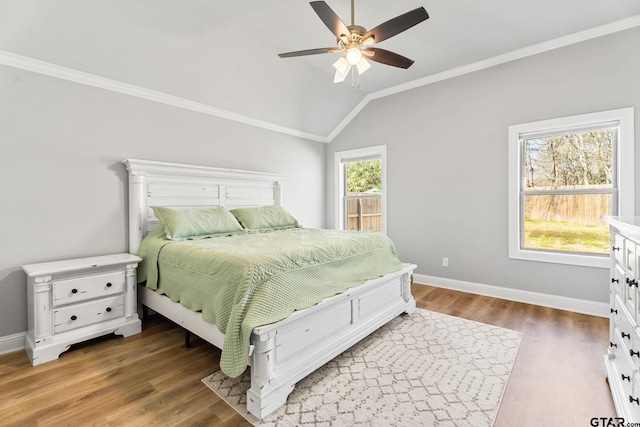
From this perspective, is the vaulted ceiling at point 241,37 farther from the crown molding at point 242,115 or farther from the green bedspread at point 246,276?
the green bedspread at point 246,276

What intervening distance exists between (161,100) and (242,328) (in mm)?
2741

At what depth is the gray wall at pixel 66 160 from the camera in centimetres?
234

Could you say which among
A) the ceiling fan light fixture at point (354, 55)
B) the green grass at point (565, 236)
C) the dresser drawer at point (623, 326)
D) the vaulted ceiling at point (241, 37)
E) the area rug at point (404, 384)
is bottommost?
A: the area rug at point (404, 384)

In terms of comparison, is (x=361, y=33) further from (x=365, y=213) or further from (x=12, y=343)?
(x=12, y=343)

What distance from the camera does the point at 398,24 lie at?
1936 mm

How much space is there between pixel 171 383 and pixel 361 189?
12.6 feet

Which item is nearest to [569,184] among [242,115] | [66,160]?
[242,115]

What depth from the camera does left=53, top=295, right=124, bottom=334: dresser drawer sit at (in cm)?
224

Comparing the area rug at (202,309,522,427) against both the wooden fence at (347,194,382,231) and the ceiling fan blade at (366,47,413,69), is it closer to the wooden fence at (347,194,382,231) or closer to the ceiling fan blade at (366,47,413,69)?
the ceiling fan blade at (366,47,413,69)

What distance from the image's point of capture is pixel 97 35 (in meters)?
2.47

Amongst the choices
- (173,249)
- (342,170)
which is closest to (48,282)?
(173,249)

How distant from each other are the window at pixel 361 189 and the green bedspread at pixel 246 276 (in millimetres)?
2080

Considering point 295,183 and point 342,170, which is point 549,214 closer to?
point 342,170

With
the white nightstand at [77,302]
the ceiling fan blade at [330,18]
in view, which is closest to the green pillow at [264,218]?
the white nightstand at [77,302]
